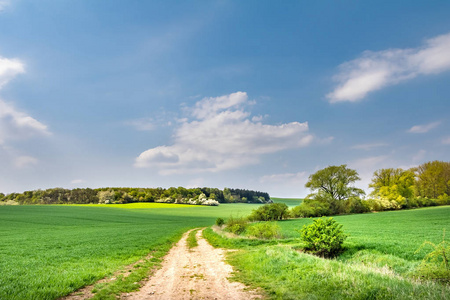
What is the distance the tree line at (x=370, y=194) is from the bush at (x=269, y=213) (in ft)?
15.0

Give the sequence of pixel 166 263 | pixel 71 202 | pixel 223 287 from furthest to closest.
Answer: pixel 71 202
pixel 166 263
pixel 223 287

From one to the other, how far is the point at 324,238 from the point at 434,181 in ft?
255

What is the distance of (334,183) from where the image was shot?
66125mm

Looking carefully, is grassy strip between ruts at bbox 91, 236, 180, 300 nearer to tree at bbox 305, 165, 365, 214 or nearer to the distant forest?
tree at bbox 305, 165, 365, 214

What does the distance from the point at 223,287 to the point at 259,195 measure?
17932cm

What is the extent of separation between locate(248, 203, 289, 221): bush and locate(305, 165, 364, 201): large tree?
13313 millimetres

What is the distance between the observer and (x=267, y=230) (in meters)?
25.4

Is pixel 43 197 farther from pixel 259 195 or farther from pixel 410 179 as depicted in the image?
pixel 410 179

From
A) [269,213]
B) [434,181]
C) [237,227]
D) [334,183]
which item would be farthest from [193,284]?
[434,181]

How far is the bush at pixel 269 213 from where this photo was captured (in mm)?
54156

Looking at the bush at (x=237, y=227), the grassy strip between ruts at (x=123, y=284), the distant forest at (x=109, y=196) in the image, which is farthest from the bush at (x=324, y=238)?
the distant forest at (x=109, y=196)

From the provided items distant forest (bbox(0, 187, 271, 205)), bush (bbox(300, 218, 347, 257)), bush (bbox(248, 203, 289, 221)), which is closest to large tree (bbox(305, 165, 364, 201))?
bush (bbox(248, 203, 289, 221))

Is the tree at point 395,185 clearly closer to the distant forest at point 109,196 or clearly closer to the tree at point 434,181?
the tree at point 434,181

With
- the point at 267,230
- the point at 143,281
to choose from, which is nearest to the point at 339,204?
the point at 267,230
